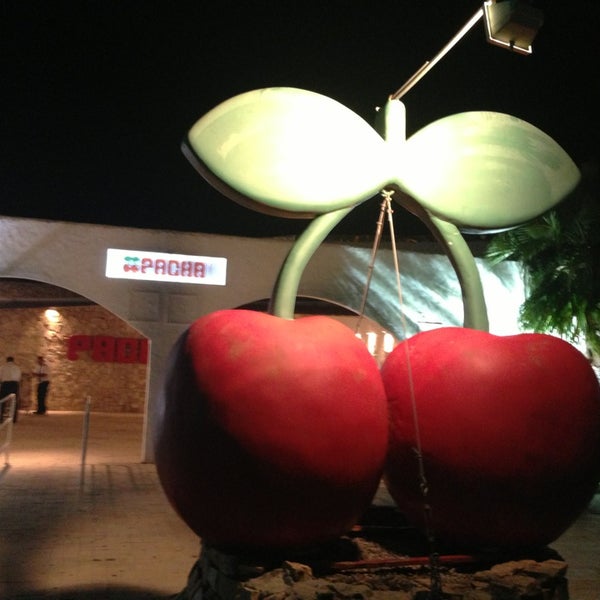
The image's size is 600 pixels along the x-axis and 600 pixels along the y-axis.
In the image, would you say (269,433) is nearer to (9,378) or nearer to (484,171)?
(484,171)

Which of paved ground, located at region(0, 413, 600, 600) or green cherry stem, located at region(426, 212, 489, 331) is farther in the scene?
paved ground, located at region(0, 413, 600, 600)

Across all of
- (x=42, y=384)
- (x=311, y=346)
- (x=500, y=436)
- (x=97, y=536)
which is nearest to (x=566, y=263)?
(x=500, y=436)

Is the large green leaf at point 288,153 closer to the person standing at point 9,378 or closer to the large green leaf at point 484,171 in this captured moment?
the large green leaf at point 484,171

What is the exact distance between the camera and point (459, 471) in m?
4.39

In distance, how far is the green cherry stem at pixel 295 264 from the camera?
461 cm

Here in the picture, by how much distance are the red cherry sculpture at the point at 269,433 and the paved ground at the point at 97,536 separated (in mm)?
1983

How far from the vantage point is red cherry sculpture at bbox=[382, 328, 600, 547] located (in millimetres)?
4371

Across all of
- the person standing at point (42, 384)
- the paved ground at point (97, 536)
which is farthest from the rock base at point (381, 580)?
the person standing at point (42, 384)

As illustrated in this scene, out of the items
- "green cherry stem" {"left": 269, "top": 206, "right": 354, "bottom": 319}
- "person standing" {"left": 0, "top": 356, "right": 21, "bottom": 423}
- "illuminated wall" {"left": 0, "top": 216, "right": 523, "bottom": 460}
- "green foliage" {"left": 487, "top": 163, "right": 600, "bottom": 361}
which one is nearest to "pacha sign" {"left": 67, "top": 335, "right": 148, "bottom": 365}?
"person standing" {"left": 0, "top": 356, "right": 21, "bottom": 423}

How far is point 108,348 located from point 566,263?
41.4 feet

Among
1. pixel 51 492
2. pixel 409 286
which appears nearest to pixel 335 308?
pixel 409 286

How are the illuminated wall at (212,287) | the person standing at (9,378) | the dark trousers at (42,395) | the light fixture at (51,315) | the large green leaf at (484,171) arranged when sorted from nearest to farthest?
the large green leaf at (484,171)
the illuminated wall at (212,287)
the person standing at (9,378)
the dark trousers at (42,395)
the light fixture at (51,315)

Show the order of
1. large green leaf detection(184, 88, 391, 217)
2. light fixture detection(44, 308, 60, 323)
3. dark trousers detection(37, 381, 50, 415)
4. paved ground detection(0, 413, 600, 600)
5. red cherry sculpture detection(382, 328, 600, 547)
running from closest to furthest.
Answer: red cherry sculpture detection(382, 328, 600, 547) < large green leaf detection(184, 88, 391, 217) < paved ground detection(0, 413, 600, 600) < dark trousers detection(37, 381, 50, 415) < light fixture detection(44, 308, 60, 323)

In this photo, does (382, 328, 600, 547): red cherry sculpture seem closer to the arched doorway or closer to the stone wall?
the arched doorway
